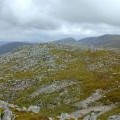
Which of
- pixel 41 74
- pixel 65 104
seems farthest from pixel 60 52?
pixel 65 104

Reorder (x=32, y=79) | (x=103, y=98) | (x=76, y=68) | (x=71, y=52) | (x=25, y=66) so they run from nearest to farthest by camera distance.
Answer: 1. (x=103, y=98)
2. (x=32, y=79)
3. (x=76, y=68)
4. (x=25, y=66)
5. (x=71, y=52)

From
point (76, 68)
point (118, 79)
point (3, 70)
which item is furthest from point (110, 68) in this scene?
point (3, 70)

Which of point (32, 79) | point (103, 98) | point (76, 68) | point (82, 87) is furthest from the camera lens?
point (76, 68)

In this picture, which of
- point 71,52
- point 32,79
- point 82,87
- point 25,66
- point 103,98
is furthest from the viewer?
point 71,52

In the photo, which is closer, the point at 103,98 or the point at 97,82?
the point at 103,98

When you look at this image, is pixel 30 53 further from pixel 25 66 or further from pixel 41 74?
pixel 41 74

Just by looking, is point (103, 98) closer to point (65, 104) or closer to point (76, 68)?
point (65, 104)
